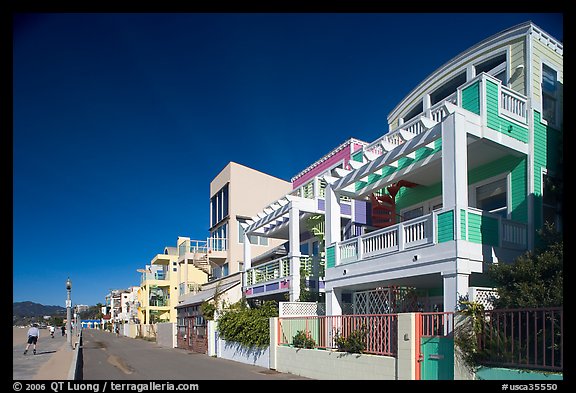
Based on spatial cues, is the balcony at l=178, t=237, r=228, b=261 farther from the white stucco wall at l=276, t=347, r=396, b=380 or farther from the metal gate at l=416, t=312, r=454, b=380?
the metal gate at l=416, t=312, r=454, b=380

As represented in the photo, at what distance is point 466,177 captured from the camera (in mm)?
10516

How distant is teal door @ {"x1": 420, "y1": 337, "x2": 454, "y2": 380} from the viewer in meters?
8.84

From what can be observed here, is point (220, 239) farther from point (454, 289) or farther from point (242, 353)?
point (454, 289)

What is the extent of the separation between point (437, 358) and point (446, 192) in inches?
138

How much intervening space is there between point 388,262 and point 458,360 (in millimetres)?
3739

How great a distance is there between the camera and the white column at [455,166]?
10.3 m

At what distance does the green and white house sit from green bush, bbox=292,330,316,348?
1080 mm

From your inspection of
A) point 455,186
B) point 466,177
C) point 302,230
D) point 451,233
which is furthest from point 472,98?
point 302,230

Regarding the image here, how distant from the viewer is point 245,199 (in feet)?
106

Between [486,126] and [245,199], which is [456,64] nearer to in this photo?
[486,126]

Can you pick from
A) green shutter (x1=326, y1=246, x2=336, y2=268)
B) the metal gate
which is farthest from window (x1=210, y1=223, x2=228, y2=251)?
the metal gate

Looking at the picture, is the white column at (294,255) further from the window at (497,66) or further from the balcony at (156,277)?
the balcony at (156,277)

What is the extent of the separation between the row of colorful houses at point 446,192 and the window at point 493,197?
0.09 feet
